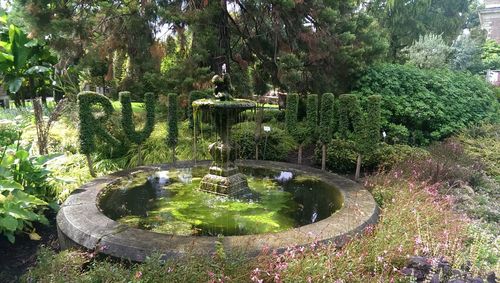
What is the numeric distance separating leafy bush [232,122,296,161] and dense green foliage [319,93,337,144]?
1716 millimetres

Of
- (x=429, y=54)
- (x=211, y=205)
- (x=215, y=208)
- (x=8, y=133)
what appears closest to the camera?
(x=215, y=208)

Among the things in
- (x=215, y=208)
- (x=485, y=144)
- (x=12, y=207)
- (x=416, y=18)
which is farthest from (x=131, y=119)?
(x=416, y=18)

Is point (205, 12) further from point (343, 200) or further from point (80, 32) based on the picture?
point (343, 200)

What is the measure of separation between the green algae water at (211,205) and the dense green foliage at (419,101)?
447 centimetres

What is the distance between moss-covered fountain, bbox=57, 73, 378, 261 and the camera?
12.6 ft

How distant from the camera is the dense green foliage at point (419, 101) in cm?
1001

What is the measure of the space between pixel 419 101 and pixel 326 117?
13.0 ft

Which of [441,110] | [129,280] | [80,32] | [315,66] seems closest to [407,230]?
[129,280]

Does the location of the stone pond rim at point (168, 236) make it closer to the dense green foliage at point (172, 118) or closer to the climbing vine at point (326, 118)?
the climbing vine at point (326, 118)

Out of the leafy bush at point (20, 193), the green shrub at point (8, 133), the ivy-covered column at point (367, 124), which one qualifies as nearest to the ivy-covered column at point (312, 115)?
Answer: the ivy-covered column at point (367, 124)

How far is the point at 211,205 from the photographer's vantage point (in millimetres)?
5508

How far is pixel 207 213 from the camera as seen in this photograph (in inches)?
204

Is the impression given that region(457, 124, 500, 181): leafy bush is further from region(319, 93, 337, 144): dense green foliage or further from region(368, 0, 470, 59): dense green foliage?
region(368, 0, 470, 59): dense green foliage

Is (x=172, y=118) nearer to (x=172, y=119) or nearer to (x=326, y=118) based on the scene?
(x=172, y=119)
